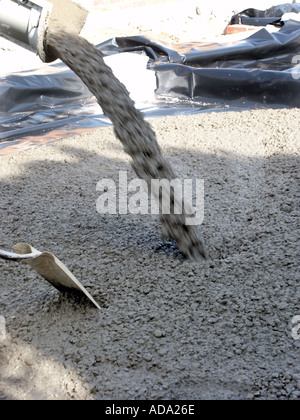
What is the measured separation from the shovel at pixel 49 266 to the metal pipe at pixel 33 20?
0.85 meters

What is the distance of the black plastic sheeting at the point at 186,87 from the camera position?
387 cm

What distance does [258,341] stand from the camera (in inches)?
65.7

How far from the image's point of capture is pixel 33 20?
6.63 ft

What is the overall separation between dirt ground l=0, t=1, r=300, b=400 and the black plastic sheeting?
0.83 meters

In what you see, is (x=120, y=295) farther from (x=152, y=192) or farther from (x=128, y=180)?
(x=128, y=180)

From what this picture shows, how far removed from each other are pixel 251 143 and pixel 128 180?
823 millimetres

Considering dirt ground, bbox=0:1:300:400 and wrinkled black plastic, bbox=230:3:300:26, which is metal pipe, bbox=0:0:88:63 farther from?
wrinkled black plastic, bbox=230:3:300:26

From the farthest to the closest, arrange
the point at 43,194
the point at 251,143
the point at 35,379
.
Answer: the point at 251,143 < the point at 43,194 < the point at 35,379
